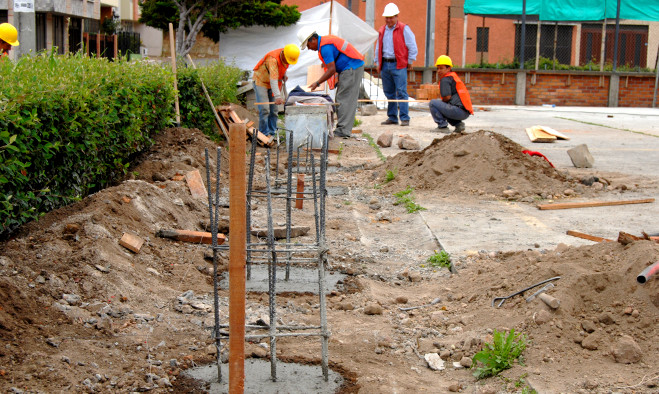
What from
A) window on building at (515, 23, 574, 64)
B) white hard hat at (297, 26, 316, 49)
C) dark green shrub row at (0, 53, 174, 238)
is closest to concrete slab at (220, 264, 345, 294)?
dark green shrub row at (0, 53, 174, 238)

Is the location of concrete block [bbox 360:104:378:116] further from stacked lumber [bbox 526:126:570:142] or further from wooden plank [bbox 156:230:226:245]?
wooden plank [bbox 156:230:226:245]

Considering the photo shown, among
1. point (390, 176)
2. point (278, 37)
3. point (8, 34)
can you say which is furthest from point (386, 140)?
point (278, 37)

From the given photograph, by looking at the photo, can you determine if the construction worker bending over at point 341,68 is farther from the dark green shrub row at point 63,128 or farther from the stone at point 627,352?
the stone at point 627,352

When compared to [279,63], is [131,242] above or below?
below

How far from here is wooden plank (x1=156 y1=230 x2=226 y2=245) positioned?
6.39 m

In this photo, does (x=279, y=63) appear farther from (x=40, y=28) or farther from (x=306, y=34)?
(x=40, y=28)

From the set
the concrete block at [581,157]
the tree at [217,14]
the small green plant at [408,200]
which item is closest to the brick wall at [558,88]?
the tree at [217,14]

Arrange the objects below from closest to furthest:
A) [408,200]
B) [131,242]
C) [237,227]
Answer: [237,227] → [131,242] → [408,200]

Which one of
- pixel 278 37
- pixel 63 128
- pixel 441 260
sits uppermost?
pixel 278 37

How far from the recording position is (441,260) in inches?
251

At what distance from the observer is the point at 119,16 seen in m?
42.8

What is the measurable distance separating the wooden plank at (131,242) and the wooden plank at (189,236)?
0.51m

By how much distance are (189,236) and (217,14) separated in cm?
1586

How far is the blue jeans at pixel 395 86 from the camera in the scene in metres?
16.8
